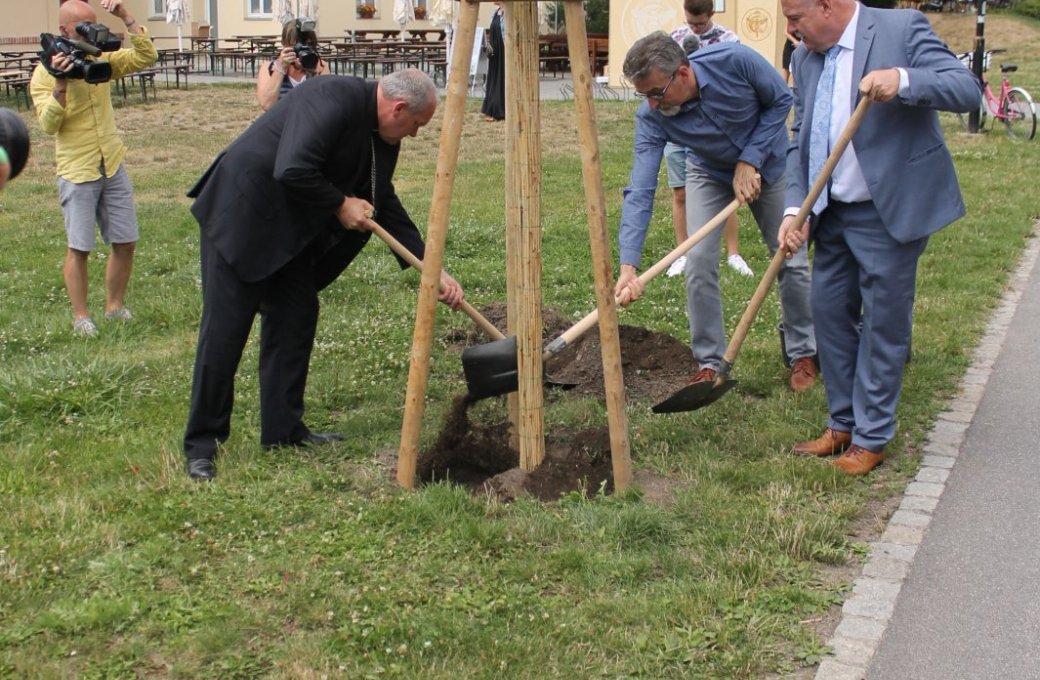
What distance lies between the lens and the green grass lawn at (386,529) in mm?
3828

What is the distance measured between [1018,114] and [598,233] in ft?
45.5

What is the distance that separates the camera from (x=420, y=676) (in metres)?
3.65

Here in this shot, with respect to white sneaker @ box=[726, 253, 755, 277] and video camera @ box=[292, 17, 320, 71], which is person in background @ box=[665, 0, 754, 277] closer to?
white sneaker @ box=[726, 253, 755, 277]

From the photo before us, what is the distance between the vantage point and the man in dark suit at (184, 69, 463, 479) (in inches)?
197

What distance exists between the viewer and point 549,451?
551 cm

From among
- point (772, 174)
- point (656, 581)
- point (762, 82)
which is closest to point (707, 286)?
point (772, 174)

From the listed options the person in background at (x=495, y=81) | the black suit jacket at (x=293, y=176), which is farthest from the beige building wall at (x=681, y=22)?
the black suit jacket at (x=293, y=176)

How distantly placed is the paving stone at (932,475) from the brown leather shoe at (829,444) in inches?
13.3

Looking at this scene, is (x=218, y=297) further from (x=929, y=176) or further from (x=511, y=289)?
(x=929, y=176)

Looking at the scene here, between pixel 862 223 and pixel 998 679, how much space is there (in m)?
2.13

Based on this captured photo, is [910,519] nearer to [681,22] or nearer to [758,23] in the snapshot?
[758,23]

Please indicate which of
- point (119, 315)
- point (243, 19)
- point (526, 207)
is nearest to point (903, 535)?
point (526, 207)

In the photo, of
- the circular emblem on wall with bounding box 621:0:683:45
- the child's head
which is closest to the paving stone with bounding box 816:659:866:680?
the child's head

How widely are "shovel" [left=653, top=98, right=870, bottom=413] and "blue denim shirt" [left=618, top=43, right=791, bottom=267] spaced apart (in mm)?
586
